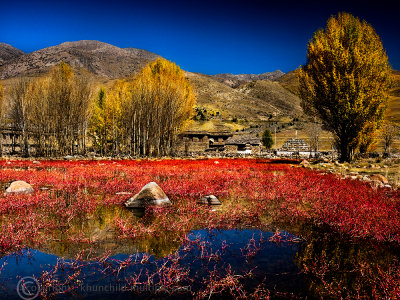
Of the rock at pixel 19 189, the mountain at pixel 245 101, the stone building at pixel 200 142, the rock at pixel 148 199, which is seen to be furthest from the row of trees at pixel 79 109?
the mountain at pixel 245 101

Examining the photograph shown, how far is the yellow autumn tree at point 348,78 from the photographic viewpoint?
60.6 feet

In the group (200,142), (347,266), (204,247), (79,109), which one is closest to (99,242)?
(204,247)

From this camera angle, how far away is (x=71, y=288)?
3250mm

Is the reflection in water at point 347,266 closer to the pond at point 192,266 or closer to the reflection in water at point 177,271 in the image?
the pond at point 192,266

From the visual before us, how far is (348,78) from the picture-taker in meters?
18.4

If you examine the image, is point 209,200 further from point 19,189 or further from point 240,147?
point 240,147

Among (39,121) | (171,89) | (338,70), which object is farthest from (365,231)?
(39,121)

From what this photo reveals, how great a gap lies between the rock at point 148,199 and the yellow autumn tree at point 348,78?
16.0 metres

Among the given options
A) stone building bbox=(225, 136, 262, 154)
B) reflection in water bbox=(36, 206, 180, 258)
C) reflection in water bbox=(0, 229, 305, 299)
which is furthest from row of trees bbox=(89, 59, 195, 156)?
reflection in water bbox=(0, 229, 305, 299)

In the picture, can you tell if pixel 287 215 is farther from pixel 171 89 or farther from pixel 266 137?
pixel 266 137

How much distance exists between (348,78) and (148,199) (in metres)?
17.1

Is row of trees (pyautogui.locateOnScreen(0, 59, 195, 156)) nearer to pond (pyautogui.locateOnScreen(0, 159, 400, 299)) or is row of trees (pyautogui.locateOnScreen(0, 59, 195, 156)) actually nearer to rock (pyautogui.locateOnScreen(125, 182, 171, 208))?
rock (pyautogui.locateOnScreen(125, 182, 171, 208))

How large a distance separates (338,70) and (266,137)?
30.3 m

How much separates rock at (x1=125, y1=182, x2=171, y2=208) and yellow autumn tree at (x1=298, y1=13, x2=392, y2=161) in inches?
631
